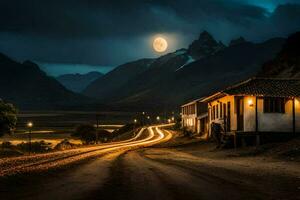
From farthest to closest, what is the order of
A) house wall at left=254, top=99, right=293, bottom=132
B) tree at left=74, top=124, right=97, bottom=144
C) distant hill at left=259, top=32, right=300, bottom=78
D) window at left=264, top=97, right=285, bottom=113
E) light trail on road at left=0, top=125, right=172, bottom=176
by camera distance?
tree at left=74, top=124, right=97, bottom=144, distant hill at left=259, top=32, right=300, bottom=78, window at left=264, top=97, right=285, bottom=113, house wall at left=254, top=99, right=293, bottom=132, light trail on road at left=0, top=125, right=172, bottom=176

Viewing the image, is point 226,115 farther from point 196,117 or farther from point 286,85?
point 196,117

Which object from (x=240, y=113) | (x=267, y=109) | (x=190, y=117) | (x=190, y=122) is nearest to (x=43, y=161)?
(x=240, y=113)

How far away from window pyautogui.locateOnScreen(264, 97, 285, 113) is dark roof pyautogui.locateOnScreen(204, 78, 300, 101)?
0.65 meters

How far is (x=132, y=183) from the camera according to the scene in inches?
650

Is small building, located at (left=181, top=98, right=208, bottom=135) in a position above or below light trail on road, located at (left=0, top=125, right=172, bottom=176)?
above

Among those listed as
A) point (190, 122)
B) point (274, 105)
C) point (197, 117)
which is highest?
point (274, 105)

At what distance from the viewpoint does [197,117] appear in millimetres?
77625

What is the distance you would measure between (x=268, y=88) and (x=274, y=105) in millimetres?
1885

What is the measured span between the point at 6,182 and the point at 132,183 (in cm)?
455

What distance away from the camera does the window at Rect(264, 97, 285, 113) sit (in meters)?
42.9

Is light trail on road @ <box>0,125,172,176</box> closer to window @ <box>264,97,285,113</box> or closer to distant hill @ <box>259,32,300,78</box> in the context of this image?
window @ <box>264,97,285,113</box>

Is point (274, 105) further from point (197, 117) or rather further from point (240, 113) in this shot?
point (197, 117)

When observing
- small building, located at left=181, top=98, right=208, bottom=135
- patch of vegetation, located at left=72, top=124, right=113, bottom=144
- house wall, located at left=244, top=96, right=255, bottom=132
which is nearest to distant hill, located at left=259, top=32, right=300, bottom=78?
small building, located at left=181, top=98, right=208, bottom=135

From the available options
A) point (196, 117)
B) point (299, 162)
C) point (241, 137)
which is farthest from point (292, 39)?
point (299, 162)
